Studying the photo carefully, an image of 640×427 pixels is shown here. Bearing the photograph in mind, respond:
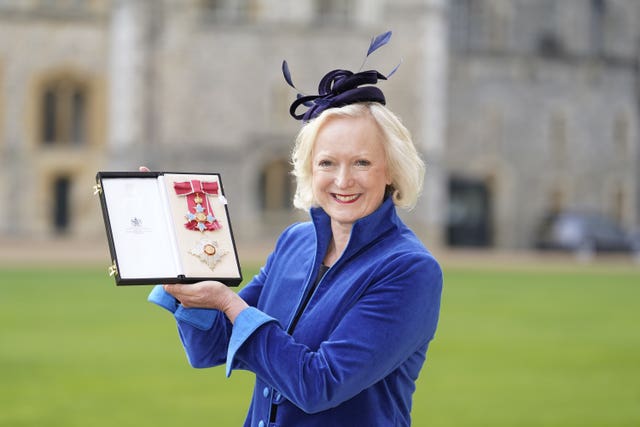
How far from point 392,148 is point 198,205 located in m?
0.56

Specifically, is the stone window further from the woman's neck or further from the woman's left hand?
the woman's left hand

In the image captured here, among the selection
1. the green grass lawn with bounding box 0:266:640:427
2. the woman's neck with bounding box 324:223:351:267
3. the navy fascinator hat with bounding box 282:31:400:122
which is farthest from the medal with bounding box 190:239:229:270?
the green grass lawn with bounding box 0:266:640:427

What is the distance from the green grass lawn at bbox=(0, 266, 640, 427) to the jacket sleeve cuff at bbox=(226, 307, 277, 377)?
4975 millimetres

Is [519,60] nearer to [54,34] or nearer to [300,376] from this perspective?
[54,34]

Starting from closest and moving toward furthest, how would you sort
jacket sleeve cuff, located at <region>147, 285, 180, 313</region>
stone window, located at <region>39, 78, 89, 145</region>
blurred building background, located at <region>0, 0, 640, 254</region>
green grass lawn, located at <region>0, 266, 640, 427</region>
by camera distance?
jacket sleeve cuff, located at <region>147, 285, 180, 313</region>
green grass lawn, located at <region>0, 266, 640, 427</region>
blurred building background, located at <region>0, 0, 640, 254</region>
stone window, located at <region>39, 78, 89, 145</region>

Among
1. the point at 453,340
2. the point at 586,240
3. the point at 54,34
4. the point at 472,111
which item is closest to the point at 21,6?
the point at 54,34

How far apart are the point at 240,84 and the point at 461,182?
9.67 m

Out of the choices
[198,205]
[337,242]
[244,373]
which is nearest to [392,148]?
[337,242]

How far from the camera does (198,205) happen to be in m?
3.11

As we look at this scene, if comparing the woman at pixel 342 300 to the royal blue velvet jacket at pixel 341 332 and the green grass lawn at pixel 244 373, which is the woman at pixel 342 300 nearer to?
the royal blue velvet jacket at pixel 341 332

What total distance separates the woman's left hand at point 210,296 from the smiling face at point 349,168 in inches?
15.2

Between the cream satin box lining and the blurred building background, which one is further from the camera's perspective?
the blurred building background

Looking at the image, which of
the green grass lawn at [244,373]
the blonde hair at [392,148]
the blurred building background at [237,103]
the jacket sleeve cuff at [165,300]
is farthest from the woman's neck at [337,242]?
the blurred building background at [237,103]

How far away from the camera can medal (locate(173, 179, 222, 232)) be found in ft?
10.2
